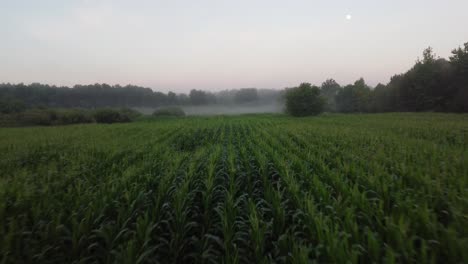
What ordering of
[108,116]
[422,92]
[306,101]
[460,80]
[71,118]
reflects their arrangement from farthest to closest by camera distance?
[306,101]
[108,116]
[422,92]
[71,118]
[460,80]

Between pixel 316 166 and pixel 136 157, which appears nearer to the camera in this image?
pixel 316 166

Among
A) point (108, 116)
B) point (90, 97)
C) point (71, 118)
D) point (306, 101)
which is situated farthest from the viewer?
point (90, 97)

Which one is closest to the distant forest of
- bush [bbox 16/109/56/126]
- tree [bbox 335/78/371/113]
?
tree [bbox 335/78/371/113]

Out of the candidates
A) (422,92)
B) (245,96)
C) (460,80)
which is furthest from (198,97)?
(460,80)

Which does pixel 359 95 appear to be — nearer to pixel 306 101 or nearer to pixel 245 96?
pixel 306 101

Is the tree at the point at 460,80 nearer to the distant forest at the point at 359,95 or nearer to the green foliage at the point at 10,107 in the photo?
the distant forest at the point at 359,95

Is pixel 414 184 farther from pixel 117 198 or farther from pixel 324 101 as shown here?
pixel 324 101

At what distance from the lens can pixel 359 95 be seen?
7269cm

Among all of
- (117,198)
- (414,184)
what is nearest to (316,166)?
(414,184)

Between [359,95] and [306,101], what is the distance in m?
30.3

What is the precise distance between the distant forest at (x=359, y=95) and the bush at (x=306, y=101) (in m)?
3.06

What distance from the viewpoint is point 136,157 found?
8.81 metres

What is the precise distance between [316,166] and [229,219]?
3.86 m

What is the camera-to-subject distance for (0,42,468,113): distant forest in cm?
4159
